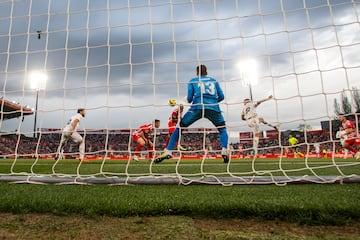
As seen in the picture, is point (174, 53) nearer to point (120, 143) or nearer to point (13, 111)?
point (13, 111)

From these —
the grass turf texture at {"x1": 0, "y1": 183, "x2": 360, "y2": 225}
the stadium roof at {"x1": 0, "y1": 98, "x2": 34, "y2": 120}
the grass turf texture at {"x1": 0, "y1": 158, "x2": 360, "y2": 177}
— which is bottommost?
the grass turf texture at {"x1": 0, "y1": 183, "x2": 360, "y2": 225}

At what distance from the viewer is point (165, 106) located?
3.65 meters

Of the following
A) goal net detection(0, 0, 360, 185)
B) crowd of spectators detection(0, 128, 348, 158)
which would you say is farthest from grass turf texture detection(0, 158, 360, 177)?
crowd of spectators detection(0, 128, 348, 158)

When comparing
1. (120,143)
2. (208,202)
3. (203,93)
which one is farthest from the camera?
(120,143)

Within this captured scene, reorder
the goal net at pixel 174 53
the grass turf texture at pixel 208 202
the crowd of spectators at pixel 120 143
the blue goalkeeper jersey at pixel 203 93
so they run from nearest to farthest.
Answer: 1. the grass turf texture at pixel 208 202
2. the goal net at pixel 174 53
3. the blue goalkeeper jersey at pixel 203 93
4. the crowd of spectators at pixel 120 143

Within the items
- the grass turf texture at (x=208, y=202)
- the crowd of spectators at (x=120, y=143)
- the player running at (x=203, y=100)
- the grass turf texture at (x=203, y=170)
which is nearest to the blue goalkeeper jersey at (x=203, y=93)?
the player running at (x=203, y=100)

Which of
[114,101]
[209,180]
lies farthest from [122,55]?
[209,180]

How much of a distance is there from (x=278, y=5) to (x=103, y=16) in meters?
2.63

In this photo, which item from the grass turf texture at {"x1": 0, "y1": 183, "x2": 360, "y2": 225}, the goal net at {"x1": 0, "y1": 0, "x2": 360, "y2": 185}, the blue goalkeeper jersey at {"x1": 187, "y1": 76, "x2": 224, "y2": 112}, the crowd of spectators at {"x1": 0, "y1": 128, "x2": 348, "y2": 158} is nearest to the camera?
the grass turf texture at {"x1": 0, "y1": 183, "x2": 360, "y2": 225}

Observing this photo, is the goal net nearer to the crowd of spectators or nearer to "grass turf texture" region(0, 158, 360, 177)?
"grass turf texture" region(0, 158, 360, 177)

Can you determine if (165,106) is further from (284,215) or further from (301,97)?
(284,215)

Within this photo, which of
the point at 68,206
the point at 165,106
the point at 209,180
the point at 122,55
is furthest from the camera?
the point at 122,55

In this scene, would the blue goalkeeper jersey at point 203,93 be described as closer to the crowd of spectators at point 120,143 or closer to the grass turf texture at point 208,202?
the grass turf texture at point 208,202

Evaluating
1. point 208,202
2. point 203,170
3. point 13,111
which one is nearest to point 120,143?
point 13,111
